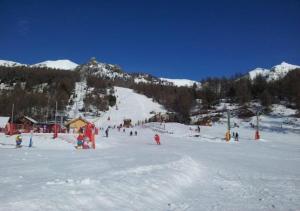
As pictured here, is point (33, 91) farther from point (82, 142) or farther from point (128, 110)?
point (82, 142)

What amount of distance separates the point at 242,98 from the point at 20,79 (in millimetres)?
116716

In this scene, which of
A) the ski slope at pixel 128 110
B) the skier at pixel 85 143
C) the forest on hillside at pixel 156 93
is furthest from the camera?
the ski slope at pixel 128 110

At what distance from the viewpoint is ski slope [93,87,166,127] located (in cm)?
11731

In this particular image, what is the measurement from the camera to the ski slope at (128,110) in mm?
117312

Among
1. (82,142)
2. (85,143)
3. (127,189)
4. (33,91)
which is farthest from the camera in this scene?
(33,91)

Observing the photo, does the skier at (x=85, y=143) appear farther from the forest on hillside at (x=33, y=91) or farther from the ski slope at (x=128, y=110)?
the forest on hillside at (x=33, y=91)

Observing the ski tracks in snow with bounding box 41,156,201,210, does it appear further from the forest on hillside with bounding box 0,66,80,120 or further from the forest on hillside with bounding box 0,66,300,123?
the forest on hillside with bounding box 0,66,80,120

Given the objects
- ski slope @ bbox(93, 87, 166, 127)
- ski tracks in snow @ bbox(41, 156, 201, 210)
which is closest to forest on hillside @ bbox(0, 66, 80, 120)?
ski slope @ bbox(93, 87, 166, 127)

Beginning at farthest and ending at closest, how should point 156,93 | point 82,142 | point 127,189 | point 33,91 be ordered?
point 156,93 → point 33,91 → point 82,142 → point 127,189

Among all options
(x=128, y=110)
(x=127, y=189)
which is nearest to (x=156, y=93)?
(x=128, y=110)

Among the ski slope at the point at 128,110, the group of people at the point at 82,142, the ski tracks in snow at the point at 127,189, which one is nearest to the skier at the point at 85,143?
the group of people at the point at 82,142

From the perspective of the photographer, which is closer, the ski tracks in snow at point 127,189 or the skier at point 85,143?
the ski tracks in snow at point 127,189

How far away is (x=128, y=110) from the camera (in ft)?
463

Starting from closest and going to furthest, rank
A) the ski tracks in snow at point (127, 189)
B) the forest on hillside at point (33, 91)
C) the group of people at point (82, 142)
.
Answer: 1. the ski tracks in snow at point (127, 189)
2. the group of people at point (82, 142)
3. the forest on hillside at point (33, 91)
